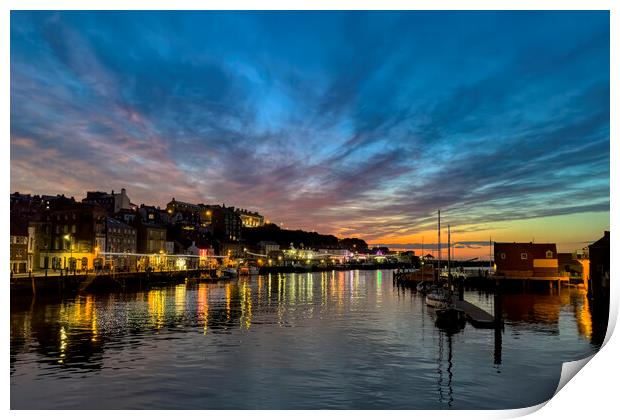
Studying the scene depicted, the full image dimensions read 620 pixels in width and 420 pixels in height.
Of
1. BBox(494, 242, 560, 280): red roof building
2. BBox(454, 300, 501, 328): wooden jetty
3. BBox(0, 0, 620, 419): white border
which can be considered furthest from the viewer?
BBox(494, 242, 560, 280): red roof building

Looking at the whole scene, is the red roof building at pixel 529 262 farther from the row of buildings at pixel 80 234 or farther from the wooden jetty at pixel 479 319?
the row of buildings at pixel 80 234

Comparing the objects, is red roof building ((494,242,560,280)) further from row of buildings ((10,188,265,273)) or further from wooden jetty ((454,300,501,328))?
row of buildings ((10,188,265,273))

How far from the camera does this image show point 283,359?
955 inches

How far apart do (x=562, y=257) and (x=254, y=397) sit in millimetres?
80368

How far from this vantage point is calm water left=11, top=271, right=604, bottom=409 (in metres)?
18.5

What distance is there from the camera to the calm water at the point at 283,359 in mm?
18516

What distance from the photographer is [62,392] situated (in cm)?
1886

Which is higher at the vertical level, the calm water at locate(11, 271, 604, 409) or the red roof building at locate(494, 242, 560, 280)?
the red roof building at locate(494, 242, 560, 280)

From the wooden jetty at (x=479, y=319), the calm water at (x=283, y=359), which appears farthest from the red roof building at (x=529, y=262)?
the wooden jetty at (x=479, y=319)

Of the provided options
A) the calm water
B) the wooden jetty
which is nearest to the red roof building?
the calm water

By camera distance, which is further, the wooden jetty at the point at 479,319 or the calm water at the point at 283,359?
the wooden jetty at the point at 479,319
